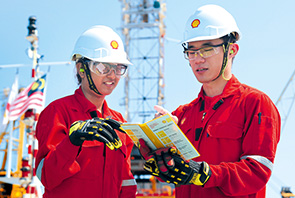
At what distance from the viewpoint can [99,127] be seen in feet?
12.0

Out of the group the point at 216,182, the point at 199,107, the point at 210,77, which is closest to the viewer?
the point at 216,182

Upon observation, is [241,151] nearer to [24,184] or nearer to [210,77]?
[210,77]

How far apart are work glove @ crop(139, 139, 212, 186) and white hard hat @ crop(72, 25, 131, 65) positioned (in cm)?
184

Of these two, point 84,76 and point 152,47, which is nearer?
point 84,76

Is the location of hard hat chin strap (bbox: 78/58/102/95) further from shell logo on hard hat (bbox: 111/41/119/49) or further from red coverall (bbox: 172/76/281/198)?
red coverall (bbox: 172/76/281/198)

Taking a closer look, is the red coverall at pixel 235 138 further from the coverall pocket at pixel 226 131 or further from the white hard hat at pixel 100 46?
the white hard hat at pixel 100 46

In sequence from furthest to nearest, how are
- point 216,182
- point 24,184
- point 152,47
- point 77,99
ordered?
point 152,47 → point 24,184 → point 77,99 → point 216,182

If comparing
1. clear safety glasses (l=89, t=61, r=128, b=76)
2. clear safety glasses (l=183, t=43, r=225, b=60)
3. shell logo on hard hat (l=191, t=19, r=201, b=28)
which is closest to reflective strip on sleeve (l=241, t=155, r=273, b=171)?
clear safety glasses (l=183, t=43, r=225, b=60)

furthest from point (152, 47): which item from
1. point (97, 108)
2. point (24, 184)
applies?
point (97, 108)

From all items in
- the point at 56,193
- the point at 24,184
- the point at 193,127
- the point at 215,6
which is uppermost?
the point at 215,6

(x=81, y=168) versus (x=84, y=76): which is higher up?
(x=84, y=76)

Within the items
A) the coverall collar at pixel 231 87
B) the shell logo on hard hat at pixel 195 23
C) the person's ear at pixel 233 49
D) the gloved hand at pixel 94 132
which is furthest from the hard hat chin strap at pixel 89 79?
the person's ear at pixel 233 49

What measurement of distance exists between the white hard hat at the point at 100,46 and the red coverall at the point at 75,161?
49 cm

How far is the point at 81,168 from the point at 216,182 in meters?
1.67
